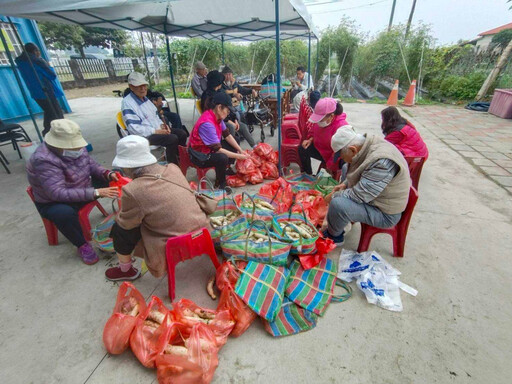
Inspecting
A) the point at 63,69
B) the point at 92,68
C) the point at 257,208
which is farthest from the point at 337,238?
the point at 92,68

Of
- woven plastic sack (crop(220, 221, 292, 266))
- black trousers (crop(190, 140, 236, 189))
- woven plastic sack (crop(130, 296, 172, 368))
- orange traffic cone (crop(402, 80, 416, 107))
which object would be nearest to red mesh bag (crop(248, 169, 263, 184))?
black trousers (crop(190, 140, 236, 189))

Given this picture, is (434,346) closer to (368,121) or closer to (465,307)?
(465,307)

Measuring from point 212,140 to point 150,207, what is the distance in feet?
5.78

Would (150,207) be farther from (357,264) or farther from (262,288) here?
(357,264)

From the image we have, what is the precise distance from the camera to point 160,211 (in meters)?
1.81

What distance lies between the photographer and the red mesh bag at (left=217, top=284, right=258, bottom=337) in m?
1.75

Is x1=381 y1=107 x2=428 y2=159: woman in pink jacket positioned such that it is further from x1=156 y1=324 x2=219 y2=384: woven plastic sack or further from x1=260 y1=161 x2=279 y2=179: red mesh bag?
x1=156 y1=324 x2=219 y2=384: woven plastic sack

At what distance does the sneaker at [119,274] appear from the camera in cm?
225

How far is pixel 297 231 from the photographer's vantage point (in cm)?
238

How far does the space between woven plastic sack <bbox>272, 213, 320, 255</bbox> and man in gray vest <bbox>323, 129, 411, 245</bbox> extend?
27cm

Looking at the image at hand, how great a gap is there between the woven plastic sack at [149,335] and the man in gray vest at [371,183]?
1.63m

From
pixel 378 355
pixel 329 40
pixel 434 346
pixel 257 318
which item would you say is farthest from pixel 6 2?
pixel 329 40

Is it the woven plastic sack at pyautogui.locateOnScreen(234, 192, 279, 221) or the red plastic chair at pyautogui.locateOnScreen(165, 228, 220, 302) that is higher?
the red plastic chair at pyautogui.locateOnScreen(165, 228, 220, 302)

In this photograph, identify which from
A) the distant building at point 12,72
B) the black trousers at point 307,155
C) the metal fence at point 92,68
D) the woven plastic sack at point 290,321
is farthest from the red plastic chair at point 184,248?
the metal fence at point 92,68
